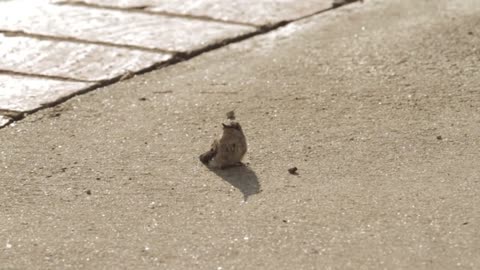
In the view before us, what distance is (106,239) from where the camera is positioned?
4305 mm

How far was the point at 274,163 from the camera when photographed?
4988 millimetres

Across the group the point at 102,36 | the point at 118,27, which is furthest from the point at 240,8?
the point at 102,36

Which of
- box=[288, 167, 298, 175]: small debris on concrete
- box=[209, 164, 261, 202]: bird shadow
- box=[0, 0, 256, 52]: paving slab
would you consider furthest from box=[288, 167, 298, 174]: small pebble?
box=[0, 0, 256, 52]: paving slab

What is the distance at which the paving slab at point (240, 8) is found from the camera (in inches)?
275

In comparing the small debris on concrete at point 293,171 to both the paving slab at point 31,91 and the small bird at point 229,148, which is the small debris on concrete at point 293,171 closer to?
the small bird at point 229,148

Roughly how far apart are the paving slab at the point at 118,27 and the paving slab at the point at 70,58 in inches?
5.2

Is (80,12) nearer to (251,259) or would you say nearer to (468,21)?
(468,21)

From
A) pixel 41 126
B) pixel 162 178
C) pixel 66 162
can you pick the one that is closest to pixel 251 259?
pixel 162 178

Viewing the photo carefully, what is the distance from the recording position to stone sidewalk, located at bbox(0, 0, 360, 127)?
5992 millimetres

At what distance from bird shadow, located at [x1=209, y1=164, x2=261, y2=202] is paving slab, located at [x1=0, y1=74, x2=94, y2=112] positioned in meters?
1.21

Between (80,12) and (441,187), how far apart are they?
3.08 metres

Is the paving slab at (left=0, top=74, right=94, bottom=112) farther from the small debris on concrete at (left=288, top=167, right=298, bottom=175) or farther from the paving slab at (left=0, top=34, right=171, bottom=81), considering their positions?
the small debris on concrete at (left=288, top=167, right=298, bottom=175)

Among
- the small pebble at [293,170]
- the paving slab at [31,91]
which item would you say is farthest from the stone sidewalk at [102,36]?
the small pebble at [293,170]

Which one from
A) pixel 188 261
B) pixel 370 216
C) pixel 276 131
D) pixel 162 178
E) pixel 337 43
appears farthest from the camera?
pixel 337 43
